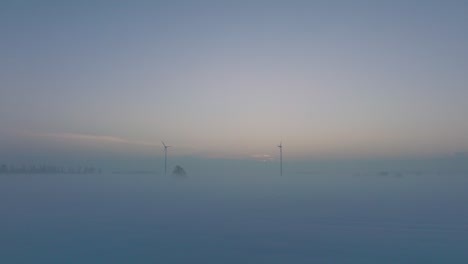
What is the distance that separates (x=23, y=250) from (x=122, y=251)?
464 centimetres

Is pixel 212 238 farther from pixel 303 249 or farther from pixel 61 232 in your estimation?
pixel 61 232

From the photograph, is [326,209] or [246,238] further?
[326,209]

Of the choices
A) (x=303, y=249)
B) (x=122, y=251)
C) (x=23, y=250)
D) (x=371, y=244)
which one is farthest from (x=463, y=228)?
(x=23, y=250)

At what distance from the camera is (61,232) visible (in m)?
25.3

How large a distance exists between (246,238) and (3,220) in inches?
716

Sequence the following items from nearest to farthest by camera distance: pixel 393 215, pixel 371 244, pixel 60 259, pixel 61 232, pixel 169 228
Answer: pixel 60 259
pixel 371 244
pixel 61 232
pixel 169 228
pixel 393 215

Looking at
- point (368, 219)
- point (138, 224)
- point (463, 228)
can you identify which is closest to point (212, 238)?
point (138, 224)

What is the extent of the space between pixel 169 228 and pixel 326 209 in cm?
1712

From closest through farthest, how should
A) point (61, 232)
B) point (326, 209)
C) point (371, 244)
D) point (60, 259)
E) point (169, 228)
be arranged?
1. point (60, 259)
2. point (371, 244)
3. point (61, 232)
4. point (169, 228)
5. point (326, 209)

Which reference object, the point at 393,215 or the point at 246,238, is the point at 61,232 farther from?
the point at 393,215

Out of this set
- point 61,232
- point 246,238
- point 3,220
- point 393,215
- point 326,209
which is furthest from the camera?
point 326,209

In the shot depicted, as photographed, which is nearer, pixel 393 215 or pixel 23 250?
pixel 23 250

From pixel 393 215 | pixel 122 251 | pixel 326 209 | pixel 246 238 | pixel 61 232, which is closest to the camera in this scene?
pixel 122 251

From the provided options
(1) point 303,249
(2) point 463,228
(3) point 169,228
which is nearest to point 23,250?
(3) point 169,228
